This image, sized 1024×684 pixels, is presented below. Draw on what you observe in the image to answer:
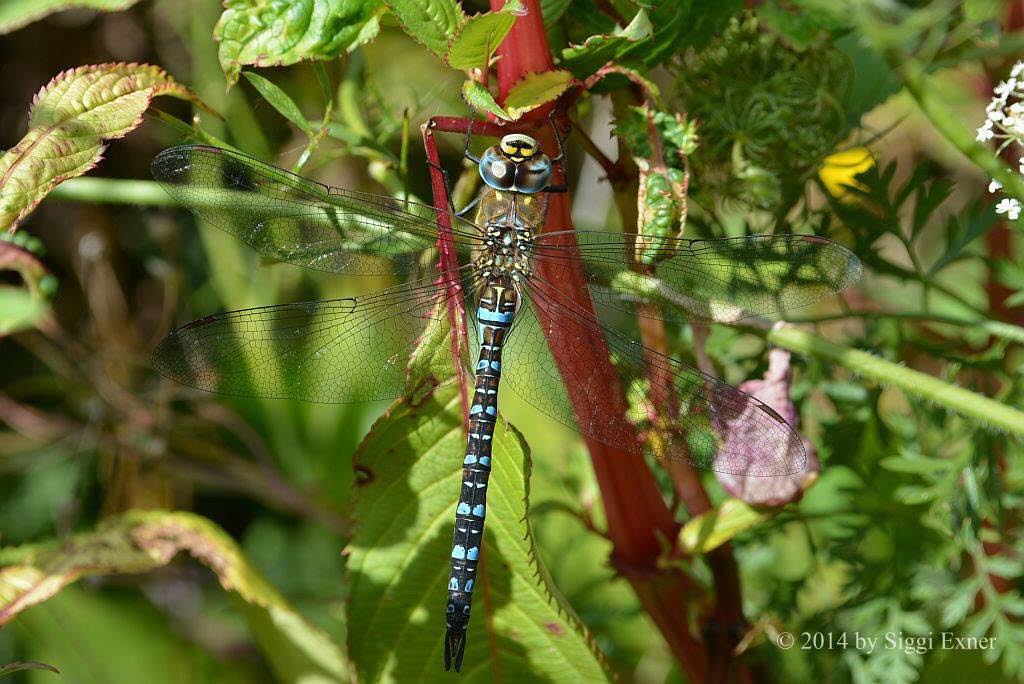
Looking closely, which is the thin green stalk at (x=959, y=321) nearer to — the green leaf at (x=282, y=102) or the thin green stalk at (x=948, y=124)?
the thin green stalk at (x=948, y=124)

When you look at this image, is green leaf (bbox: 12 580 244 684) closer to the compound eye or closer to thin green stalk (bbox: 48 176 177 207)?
thin green stalk (bbox: 48 176 177 207)

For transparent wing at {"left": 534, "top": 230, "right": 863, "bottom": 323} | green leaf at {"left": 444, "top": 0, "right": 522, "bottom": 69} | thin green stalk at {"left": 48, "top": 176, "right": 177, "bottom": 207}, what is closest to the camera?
green leaf at {"left": 444, "top": 0, "right": 522, "bottom": 69}

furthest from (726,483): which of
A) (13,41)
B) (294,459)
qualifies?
(13,41)

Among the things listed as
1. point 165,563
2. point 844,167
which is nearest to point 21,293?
point 165,563

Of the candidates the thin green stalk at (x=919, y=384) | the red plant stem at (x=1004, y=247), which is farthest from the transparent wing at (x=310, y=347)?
the red plant stem at (x=1004, y=247)

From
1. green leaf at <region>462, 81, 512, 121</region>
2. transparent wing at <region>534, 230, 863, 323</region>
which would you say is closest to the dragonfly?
transparent wing at <region>534, 230, 863, 323</region>
